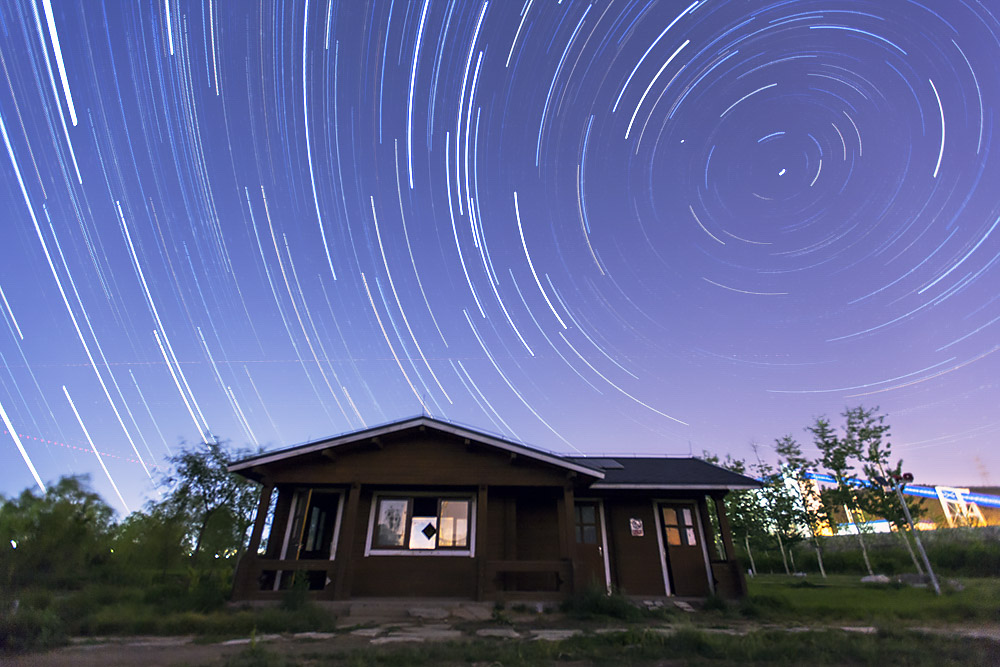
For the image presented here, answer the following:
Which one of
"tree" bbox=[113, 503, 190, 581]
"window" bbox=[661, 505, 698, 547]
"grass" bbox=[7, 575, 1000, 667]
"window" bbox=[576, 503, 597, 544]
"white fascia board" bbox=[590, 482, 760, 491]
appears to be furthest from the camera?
"tree" bbox=[113, 503, 190, 581]

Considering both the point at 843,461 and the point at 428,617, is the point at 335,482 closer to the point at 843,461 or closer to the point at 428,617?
the point at 428,617

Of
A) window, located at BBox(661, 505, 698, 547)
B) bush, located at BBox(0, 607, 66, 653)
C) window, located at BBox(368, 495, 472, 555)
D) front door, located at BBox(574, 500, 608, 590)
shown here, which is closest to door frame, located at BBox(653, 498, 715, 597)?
window, located at BBox(661, 505, 698, 547)

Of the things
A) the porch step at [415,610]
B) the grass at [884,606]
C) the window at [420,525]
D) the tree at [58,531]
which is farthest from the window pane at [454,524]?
the tree at [58,531]

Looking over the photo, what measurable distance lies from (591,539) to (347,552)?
7.24 m

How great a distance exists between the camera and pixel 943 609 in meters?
11.0

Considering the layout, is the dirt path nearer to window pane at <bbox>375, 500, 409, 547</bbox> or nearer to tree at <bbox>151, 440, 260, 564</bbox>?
window pane at <bbox>375, 500, 409, 547</bbox>

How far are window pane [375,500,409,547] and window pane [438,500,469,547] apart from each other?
3.68 feet

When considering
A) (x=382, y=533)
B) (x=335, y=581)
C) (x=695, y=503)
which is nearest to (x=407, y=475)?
(x=382, y=533)

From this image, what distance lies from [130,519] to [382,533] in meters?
28.8

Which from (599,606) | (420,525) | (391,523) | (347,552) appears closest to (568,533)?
(599,606)

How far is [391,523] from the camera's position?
14.1 m

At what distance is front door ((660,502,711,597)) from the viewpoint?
14.4m

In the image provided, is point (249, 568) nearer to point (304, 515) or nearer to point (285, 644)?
→ point (304, 515)

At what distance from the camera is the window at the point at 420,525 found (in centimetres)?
1370
